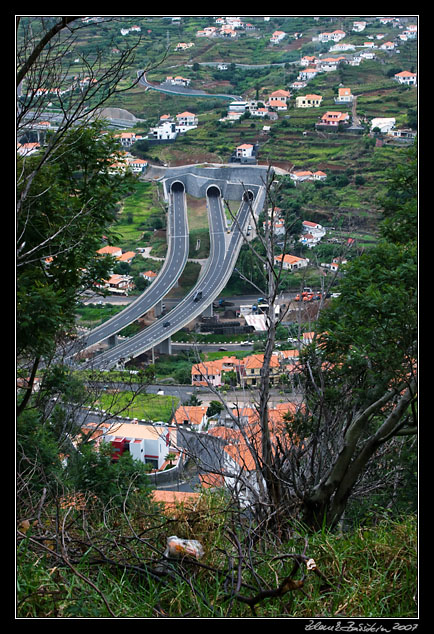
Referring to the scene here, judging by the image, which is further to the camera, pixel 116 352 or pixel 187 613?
pixel 116 352

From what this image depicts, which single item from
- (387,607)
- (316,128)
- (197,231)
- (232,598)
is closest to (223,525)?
(232,598)

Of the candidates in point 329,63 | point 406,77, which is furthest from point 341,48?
point 406,77

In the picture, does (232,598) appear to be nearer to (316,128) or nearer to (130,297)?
(130,297)

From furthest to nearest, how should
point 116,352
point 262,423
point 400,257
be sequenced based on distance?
point 116,352, point 400,257, point 262,423

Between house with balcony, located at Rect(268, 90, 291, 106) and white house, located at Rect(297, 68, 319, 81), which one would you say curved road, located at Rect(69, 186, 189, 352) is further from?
white house, located at Rect(297, 68, 319, 81)

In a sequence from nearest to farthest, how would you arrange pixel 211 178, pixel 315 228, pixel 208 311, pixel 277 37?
pixel 315 228
pixel 208 311
pixel 211 178
pixel 277 37

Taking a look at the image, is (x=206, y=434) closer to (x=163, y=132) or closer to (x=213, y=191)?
(x=213, y=191)

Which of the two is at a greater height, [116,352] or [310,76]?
[310,76]
